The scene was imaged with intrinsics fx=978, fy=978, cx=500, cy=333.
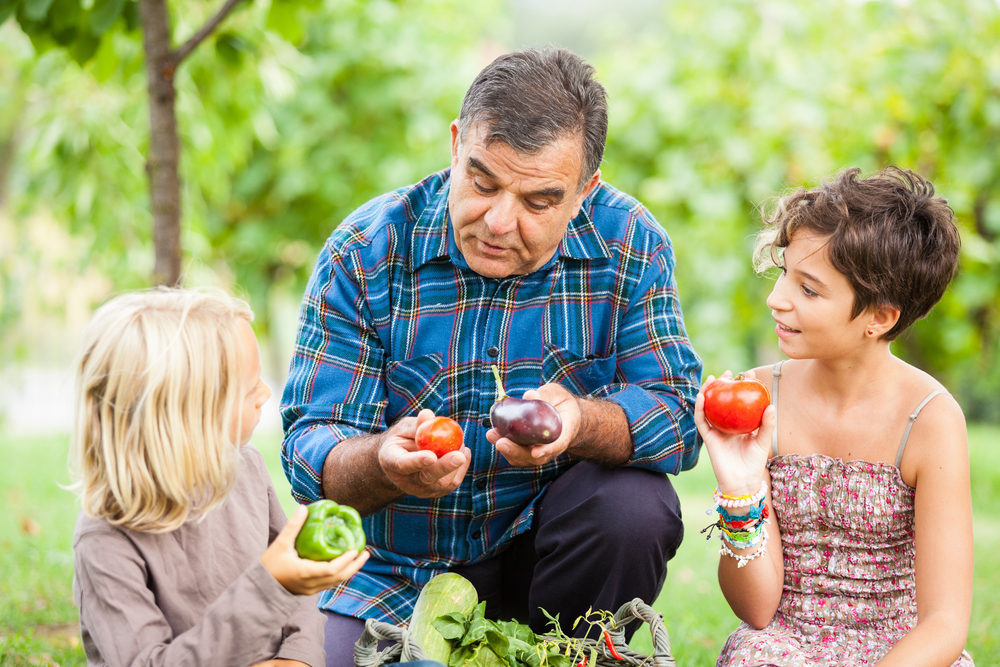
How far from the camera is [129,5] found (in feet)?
12.8

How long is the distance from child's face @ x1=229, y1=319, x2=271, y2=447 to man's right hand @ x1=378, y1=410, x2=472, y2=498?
0.34 meters

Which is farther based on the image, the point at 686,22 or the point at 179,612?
the point at 686,22

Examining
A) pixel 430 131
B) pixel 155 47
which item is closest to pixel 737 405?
pixel 155 47

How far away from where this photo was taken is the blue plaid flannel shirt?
9.91 feet

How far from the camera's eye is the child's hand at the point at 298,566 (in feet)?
6.82

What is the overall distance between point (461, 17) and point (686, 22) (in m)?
4.31

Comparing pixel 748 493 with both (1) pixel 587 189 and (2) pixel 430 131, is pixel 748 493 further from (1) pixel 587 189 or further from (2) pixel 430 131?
(2) pixel 430 131

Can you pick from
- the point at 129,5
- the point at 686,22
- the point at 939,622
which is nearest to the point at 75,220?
the point at 129,5

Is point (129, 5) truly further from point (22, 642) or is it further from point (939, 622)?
point (939, 622)

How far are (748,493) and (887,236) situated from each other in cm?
79

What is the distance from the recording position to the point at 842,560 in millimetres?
2770

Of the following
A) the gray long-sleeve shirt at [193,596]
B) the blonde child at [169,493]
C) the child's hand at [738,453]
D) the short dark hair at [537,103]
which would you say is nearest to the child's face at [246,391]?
the blonde child at [169,493]

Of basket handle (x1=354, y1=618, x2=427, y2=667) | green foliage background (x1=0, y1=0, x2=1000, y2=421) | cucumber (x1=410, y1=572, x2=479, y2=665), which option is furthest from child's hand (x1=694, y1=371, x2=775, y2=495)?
green foliage background (x1=0, y1=0, x2=1000, y2=421)

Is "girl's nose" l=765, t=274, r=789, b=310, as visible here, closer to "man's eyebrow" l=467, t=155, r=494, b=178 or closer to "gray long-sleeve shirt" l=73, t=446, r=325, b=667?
"man's eyebrow" l=467, t=155, r=494, b=178
